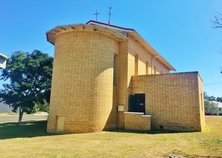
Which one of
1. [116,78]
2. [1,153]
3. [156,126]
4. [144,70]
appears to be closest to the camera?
[1,153]

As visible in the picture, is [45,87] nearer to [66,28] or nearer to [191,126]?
[66,28]

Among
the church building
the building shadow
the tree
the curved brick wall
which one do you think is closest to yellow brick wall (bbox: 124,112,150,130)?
the church building

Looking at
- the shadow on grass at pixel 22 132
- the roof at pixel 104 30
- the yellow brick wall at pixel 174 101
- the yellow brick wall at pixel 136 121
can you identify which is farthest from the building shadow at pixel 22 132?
the yellow brick wall at pixel 174 101

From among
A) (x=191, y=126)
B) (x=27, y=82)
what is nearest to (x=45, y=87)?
(x=27, y=82)

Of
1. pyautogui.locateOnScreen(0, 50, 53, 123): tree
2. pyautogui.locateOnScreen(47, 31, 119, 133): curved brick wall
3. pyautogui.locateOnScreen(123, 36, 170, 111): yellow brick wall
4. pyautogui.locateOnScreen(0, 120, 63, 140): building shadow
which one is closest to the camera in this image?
pyautogui.locateOnScreen(0, 120, 63, 140): building shadow

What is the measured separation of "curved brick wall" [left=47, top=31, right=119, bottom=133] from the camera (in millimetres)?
12297

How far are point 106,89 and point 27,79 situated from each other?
451 inches

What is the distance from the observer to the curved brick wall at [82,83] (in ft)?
40.3

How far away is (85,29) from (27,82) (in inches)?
433

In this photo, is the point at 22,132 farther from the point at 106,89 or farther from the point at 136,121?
the point at 136,121

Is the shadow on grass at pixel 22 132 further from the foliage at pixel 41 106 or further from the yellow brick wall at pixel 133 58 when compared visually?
the yellow brick wall at pixel 133 58

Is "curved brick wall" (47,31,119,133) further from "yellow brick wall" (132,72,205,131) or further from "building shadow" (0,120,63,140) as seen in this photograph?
"yellow brick wall" (132,72,205,131)

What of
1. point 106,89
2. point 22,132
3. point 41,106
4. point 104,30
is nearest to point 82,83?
point 106,89

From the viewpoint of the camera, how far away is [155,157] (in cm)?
586
